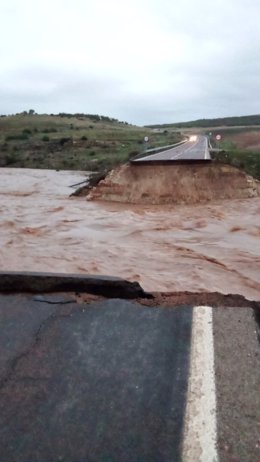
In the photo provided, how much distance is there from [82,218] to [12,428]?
1102 centimetres

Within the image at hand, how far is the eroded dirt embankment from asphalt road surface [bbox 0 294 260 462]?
12.4 metres

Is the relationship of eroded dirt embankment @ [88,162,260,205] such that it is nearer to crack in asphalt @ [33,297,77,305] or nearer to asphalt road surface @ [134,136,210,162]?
asphalt road surface @ [134,136,210,162]

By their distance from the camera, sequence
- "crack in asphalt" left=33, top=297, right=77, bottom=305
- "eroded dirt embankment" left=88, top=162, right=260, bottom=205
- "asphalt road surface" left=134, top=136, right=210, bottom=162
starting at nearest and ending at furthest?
"crack in asphalt" left=33, top=297, right=77, bottom=305 → "eroded dirt embankment" left=88, top=162, right=260, bottom=205 → "asphalt road surface" left=134, top=136, right=210, bottom=162

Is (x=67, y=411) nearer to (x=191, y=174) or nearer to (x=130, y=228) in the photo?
(x=130, y=228)

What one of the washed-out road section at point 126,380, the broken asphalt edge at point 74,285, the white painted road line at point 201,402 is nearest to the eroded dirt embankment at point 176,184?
the broken asphalt edge at point 74,285

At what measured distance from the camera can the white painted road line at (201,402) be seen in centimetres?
256

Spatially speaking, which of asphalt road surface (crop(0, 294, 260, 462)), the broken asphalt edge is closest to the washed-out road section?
asphalt road surface (crop(0, 294, 260, 462))

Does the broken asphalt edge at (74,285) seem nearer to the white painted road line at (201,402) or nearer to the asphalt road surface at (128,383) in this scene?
the asphalt road surface at (128,383)

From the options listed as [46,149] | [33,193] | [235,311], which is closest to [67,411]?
[235,311]

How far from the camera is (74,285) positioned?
5.02 metres

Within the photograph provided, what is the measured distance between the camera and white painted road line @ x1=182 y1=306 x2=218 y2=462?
8.39 feet

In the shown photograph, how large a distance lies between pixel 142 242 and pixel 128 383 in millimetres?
7172

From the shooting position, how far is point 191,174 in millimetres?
17141

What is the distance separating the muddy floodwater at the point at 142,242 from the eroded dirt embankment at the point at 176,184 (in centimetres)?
73
